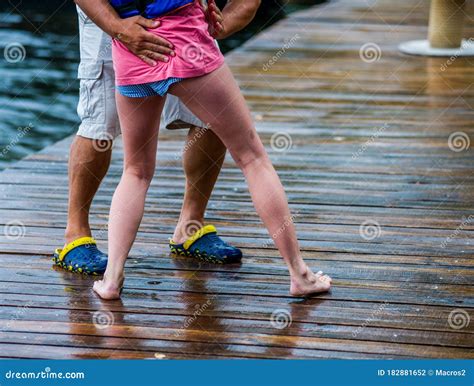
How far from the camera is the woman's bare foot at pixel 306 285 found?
337 centimetres

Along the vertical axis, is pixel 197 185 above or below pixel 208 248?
above

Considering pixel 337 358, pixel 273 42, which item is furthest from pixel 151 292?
pixel 273 42

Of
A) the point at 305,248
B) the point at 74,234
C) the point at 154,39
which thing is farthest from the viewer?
the point at 305,248

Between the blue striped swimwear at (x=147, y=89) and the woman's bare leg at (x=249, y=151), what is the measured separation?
36 millimetres

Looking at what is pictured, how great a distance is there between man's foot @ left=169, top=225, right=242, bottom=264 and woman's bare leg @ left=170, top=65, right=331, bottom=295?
39 centimetres

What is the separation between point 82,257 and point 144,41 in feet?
3.27

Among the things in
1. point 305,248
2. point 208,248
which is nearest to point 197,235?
point 208,248

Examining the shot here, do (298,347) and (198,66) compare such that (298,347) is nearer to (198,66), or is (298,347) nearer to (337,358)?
(337,358)

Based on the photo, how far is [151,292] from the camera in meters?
3.46

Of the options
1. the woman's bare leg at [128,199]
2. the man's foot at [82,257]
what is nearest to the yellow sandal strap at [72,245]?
the man's foot at [82,257]

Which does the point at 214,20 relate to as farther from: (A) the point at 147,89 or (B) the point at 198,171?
(B) the point at 198,171

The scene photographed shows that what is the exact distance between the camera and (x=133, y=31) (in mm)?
2977

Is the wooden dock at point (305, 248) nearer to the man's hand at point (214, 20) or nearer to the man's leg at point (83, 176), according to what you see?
the man's leg at point (83, 176)

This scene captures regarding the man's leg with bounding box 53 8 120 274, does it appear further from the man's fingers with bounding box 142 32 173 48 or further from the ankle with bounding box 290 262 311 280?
the ankle with bounding box 290 262 311 280
